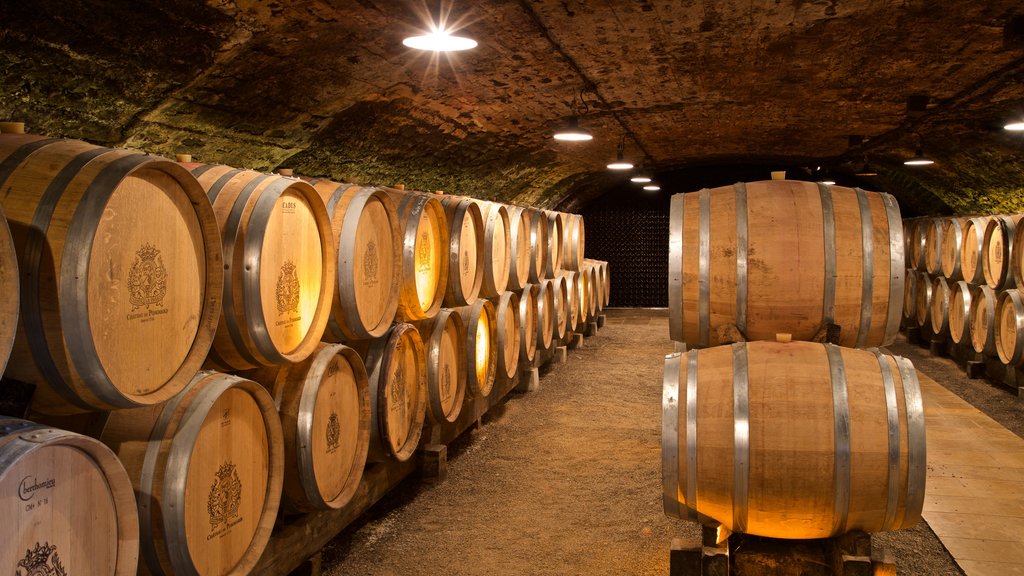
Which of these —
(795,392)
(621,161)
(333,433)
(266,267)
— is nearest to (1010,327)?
(621,161)

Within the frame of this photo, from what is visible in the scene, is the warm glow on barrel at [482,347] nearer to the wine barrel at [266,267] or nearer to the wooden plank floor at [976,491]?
the wine barrel at [266,267]

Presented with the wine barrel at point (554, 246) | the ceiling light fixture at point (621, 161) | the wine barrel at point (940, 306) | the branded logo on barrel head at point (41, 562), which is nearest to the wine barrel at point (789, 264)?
the branded logo on barrel head at point (41, 562)

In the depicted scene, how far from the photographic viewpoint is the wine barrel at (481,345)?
5344mm

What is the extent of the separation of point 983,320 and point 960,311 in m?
0.65

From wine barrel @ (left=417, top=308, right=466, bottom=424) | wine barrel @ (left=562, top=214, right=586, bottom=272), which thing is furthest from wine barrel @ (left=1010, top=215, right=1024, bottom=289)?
wine barrel @ (left=417, top=308, right=466, bottom=424)

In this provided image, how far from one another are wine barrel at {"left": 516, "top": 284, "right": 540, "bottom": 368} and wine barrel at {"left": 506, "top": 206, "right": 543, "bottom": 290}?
11 cm

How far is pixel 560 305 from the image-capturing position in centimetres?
884

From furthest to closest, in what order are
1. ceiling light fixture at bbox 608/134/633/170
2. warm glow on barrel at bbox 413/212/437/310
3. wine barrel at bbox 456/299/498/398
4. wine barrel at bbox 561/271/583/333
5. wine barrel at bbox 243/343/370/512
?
wine barrel at bbox 561/271/583/333 → ceiling light fixture at bbox 608/134/633/170 → wine barrel at bbox 456/299/498/398 → warm glow on barrel at bbox 413/212/437/310 → wine barrel at bbox 243/343/370/512

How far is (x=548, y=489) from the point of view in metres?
4.80

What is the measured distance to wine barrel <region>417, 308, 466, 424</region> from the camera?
4.75m

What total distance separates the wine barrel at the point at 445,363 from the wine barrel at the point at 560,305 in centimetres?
306

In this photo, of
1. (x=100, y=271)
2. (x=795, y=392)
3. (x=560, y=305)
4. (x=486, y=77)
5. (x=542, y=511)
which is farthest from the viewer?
(x=560, y=305)

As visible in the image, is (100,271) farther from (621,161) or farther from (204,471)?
(621,161)

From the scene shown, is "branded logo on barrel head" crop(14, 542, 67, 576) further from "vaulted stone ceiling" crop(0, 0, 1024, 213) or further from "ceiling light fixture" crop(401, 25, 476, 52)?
"ceiling light fixture" crop(401, 25, 476, 52)
